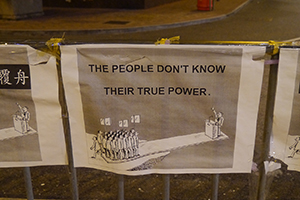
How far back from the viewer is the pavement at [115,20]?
1290cm

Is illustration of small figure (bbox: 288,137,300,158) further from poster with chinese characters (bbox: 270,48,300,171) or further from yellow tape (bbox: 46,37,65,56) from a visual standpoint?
yellow tape (bbox: 46,37,65,56)

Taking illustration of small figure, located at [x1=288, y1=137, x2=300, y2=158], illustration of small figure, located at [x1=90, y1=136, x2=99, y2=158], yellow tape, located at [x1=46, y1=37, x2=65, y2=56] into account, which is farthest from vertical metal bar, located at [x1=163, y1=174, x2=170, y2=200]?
yellow tape, located at [x1=46, y1=37, x2=65, y2=56]

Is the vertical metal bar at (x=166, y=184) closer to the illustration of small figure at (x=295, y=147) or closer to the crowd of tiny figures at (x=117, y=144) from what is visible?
the crowd of tiny figures at (x=117, y=144)

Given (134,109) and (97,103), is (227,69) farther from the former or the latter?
(97,103)

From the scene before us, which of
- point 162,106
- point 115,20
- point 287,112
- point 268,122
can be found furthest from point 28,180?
point 115,20

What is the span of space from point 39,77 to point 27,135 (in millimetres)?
422

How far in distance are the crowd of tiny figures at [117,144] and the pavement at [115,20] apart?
10.9 m

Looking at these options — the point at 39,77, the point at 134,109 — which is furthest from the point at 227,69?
the point at 39,77

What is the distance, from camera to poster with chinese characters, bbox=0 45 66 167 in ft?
6.66

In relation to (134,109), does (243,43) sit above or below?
above

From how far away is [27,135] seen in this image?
224cm

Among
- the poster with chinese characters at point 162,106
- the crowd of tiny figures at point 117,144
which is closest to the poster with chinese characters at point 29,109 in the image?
the poster with chinese characters at point 162,106

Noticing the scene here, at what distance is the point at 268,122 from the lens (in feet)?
6.98

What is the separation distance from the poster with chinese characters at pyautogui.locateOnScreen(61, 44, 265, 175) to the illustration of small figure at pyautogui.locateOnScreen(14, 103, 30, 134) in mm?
279
